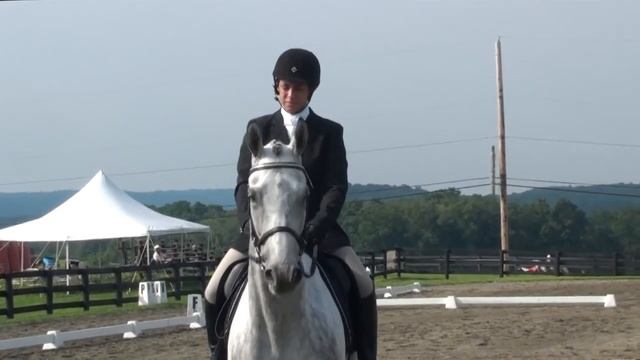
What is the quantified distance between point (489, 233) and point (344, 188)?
72.6 meters

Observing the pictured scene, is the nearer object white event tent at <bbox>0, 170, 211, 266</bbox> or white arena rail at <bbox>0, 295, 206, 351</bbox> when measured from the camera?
white arena rail at <bbox>0, 295, 206, 351</bbox>

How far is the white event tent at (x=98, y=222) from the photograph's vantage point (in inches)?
1368

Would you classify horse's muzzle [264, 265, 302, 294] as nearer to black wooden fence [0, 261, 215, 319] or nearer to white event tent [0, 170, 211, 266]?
black wooden fence [0, 261, 215, 319]

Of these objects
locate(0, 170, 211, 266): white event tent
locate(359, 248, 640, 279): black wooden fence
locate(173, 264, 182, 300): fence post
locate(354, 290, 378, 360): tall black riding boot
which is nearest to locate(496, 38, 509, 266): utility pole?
locate(359, 248, 640, 279): black wooden fence

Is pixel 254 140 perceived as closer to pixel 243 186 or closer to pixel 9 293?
pixel 243 186

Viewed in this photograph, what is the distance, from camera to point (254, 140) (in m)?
5.60

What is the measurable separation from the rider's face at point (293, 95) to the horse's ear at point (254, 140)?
0.68 m

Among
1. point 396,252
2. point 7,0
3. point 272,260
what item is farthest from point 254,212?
point 396,252

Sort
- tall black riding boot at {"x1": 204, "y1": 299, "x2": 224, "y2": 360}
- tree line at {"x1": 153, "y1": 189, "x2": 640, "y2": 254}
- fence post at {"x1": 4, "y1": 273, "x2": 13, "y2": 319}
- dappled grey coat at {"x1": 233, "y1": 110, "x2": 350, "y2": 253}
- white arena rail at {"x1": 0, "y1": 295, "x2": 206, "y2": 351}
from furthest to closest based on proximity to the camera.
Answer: tree line at {"x1": 153, "y1": 189, "x2": 640, "y2": 254}
fence post at {"x1": 4, "y1": 273, "x2": 13, "y2": 319}
white arena rail at {"x1": 0, "y1": 295, "x2": 206, "y2": 351}
tall black riding boot at {"x1": 204, "y1": 299, "x2": 224, "y2": 360}
dappled grey coat at {"x1": 233, "y1": 110, "x2": 350, "y2": 253}

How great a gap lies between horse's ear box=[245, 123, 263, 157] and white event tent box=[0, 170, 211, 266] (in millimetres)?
29046

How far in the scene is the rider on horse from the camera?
239 inches

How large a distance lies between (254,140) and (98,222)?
3031 cm

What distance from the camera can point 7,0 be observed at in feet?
31.0

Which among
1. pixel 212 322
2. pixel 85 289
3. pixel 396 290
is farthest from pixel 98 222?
pixel 212 322
